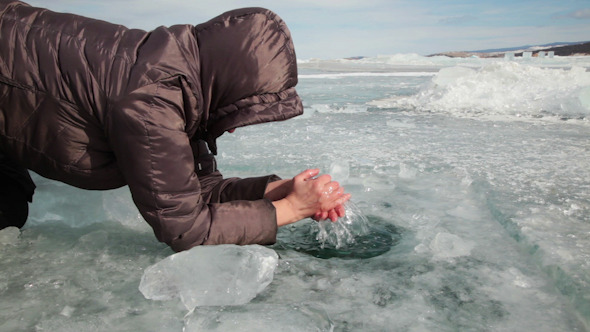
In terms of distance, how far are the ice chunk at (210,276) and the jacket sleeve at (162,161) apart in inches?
3.2

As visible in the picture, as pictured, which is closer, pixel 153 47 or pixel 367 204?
pixel 153 47

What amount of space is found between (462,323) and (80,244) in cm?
139

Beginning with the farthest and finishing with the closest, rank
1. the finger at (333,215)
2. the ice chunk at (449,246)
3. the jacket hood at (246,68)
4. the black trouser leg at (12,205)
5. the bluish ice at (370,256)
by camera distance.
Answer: the black trouser leg at (12,205)
the finger at (333,215)
the ice chunk at (449,246)
the jacket hood at (246,68)
the bluish ice at (370,256)

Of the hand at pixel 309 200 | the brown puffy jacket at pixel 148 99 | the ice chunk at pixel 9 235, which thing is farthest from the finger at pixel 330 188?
the ice chunk at pixel 9 235

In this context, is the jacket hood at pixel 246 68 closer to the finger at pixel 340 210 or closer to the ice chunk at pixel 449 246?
the finger at pixel 340 210

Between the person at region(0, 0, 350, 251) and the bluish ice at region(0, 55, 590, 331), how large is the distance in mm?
165

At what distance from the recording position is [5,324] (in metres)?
1.26

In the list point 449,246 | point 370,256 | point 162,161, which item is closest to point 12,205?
point 162,161

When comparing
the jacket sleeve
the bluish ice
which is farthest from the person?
the bluish ice

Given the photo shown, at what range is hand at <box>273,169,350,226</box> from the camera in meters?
1.64

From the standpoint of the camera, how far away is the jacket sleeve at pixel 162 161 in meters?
1.30

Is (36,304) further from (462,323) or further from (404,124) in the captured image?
(404,124)

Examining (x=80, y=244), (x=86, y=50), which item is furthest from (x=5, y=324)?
(x=86, y=50)

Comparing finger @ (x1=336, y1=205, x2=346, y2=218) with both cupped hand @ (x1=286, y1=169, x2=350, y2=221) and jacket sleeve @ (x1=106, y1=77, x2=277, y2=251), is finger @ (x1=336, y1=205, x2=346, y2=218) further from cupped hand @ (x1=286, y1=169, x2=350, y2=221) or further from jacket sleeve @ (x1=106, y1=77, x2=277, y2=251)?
jacket sleeve @ (x1=106, y1=77, x2=277, y2=251)
